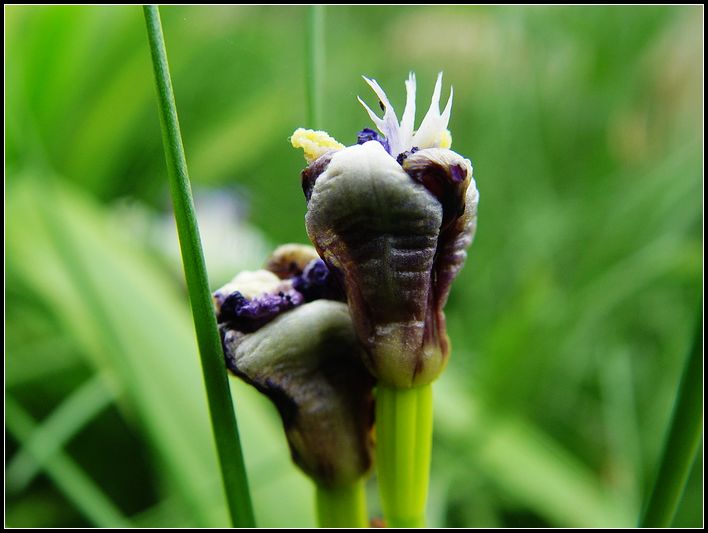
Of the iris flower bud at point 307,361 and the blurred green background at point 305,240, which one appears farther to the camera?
the blurred green background at point 305,240

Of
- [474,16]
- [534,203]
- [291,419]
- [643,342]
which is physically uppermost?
[291,419]

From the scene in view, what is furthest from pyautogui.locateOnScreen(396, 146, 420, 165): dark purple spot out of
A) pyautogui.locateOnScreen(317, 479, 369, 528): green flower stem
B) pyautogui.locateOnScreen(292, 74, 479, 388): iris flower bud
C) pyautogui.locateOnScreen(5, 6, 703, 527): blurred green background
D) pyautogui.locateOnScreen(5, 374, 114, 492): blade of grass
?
pyautogui.locateOnScreen(5, 374, 114, 492): blade of grass

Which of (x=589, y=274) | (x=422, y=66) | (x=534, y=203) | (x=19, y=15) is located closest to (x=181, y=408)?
(x=589, y=274)

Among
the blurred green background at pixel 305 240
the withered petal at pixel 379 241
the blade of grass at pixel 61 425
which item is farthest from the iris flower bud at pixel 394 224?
the blade of grass at pixel 61 425

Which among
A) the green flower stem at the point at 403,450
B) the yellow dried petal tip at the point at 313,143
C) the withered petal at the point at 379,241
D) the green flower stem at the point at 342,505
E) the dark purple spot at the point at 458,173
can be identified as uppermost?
the yellow dried petal tip at the point at 313,143

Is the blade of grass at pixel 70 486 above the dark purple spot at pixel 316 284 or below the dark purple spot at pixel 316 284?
below

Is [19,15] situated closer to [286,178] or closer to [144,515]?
[286,178]

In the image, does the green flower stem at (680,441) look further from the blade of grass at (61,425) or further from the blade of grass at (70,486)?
the blade of grass at (61,425)
